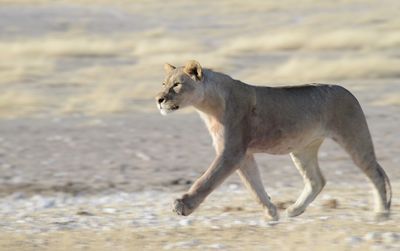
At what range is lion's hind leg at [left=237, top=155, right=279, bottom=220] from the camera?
802 centimetres

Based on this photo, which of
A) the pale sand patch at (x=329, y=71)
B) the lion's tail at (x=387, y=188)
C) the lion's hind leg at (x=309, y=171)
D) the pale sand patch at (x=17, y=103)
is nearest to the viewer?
the lion's tail at (x=387, y=188)

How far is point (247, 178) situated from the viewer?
26.3 ft

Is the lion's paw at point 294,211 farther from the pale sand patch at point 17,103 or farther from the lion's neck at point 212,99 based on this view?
the pale sand patch at point 17,103

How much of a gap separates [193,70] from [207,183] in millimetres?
737

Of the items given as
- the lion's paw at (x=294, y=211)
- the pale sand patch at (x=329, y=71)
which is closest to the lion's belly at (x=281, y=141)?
the lion's paw at (x=294, y=211)

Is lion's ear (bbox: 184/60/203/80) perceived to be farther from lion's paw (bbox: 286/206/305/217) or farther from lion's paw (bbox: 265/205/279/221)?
lion's paw (bbox: 286/206/305/217)

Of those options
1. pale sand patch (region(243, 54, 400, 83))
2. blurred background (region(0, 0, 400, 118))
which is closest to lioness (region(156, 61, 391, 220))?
blurred background (region(0, 0, 400, 118))

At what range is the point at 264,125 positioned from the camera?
7824 millimetres

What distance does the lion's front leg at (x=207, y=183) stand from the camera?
7.39 meters

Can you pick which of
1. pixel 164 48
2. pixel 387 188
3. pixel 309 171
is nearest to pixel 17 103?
pixel 309 171

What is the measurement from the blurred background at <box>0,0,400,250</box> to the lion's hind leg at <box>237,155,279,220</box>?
0.11 m

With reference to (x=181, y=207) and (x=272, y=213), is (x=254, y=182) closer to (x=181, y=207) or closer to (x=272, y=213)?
(x=272, y=213)

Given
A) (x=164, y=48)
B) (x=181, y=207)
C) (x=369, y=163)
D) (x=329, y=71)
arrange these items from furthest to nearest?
1. (x=164, y=48)
2. (x=329, y=71)
3. (x=369, y=163)
4. (x=181, y=207)

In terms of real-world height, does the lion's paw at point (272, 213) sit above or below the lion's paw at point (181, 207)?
below
